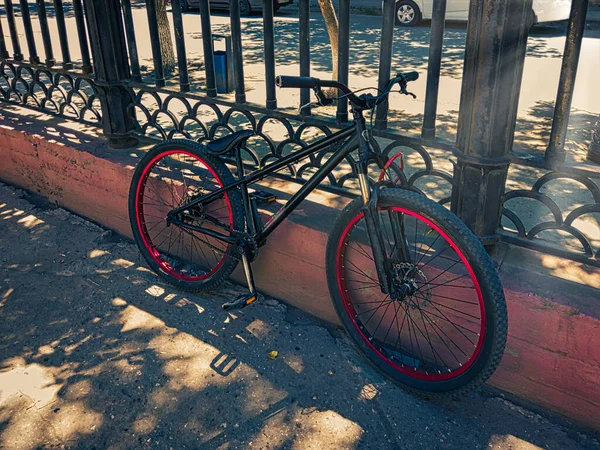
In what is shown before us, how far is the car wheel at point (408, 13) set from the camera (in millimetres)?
16812

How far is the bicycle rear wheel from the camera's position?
3765mm

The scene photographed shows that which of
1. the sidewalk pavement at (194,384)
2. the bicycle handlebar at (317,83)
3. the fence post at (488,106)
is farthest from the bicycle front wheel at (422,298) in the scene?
the bicycle handlebar at (317,83)

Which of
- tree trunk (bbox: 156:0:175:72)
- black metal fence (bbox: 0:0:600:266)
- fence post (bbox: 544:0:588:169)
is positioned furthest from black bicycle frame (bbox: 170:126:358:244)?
tree trunk (bbox: 156:0:175:72)

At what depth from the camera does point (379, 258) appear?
2939 mm

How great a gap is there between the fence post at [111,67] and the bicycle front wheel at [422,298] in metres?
2.45

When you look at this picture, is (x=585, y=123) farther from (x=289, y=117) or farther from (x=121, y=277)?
(x=121, y=277)

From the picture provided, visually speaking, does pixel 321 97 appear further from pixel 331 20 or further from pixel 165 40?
pixel 165 40

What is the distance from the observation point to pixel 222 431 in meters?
2.88

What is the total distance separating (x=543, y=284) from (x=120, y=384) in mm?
2260

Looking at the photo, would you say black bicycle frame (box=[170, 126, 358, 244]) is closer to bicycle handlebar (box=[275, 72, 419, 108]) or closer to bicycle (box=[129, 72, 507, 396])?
bicycle (box=[129, 72, 507, 396])

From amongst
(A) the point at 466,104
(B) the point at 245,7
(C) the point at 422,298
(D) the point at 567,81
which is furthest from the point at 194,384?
(B) the point at 245,7

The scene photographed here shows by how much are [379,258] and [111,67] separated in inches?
115

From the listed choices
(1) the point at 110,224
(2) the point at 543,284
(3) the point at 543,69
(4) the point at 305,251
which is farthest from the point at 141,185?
(3) the point at 543,69

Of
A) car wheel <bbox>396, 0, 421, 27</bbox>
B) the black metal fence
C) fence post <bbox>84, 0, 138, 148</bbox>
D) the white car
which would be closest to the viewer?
the black metal fence
